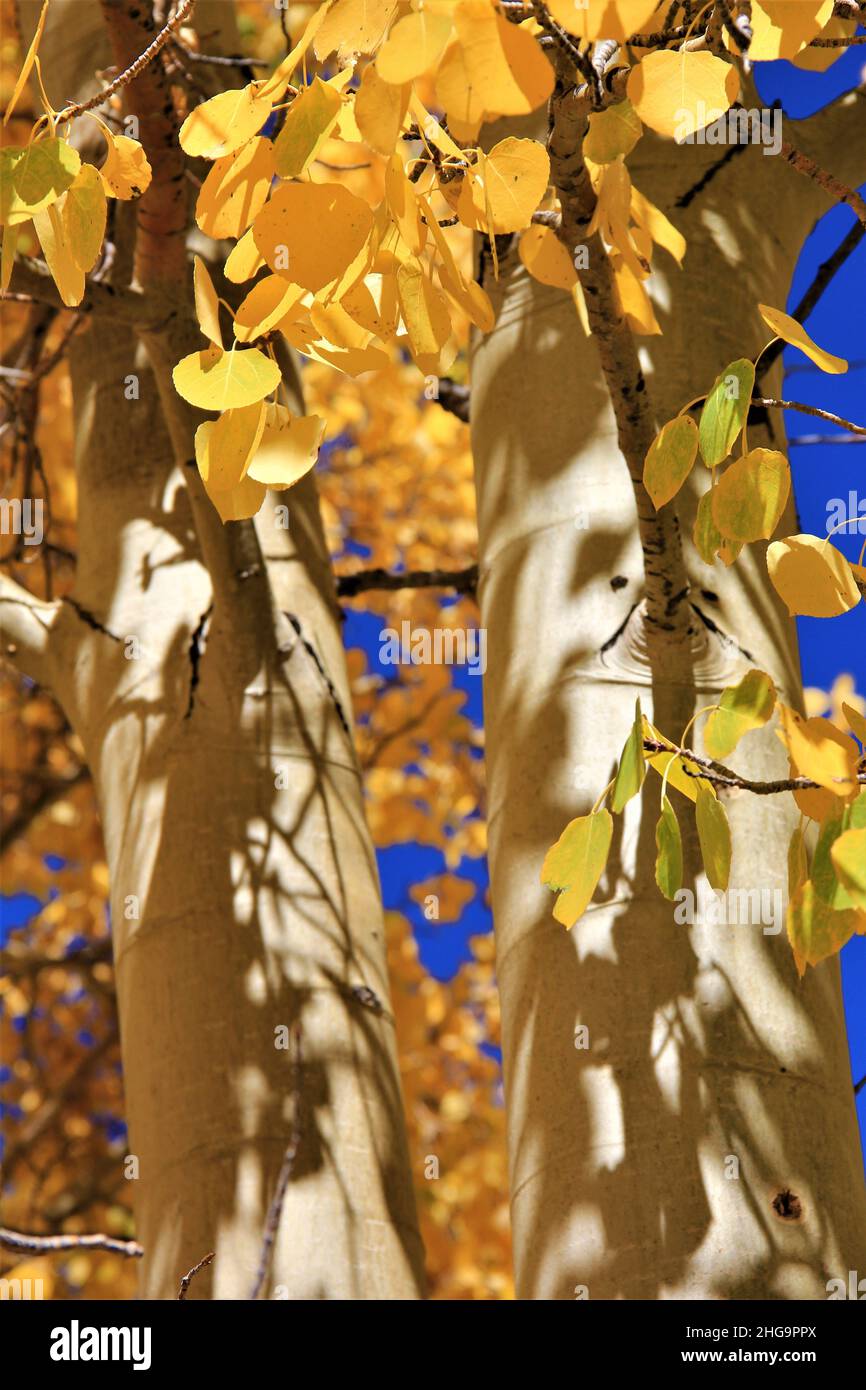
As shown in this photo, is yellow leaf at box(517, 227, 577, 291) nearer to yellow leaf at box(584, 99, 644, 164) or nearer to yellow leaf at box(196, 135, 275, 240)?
yellow leaf at box(584, 99, 644, 164)

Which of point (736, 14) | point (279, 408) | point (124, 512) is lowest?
point (279, 408)

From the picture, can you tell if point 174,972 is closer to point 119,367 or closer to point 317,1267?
point 317,1267

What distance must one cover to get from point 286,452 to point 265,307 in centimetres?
9

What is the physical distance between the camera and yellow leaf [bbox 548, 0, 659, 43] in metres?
0.62

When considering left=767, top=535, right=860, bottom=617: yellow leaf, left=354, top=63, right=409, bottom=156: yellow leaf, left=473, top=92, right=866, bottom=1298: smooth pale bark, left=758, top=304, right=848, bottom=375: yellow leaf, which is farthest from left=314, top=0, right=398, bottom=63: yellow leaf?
left=473, top=92, right=866, bottom=1298: smooth pale bark

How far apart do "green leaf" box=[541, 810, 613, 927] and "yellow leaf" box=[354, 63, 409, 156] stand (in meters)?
0.43

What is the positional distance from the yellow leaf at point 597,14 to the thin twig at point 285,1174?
119 cm

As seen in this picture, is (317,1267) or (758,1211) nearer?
(758,1211)

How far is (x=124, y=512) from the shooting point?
1.99 metres

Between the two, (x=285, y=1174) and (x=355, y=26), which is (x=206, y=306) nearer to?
(x=355, y=26)

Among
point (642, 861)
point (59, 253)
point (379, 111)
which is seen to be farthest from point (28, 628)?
point (379, 111)

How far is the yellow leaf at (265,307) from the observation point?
0.80m

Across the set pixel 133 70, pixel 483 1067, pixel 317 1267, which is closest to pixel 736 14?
pixel 133 70
